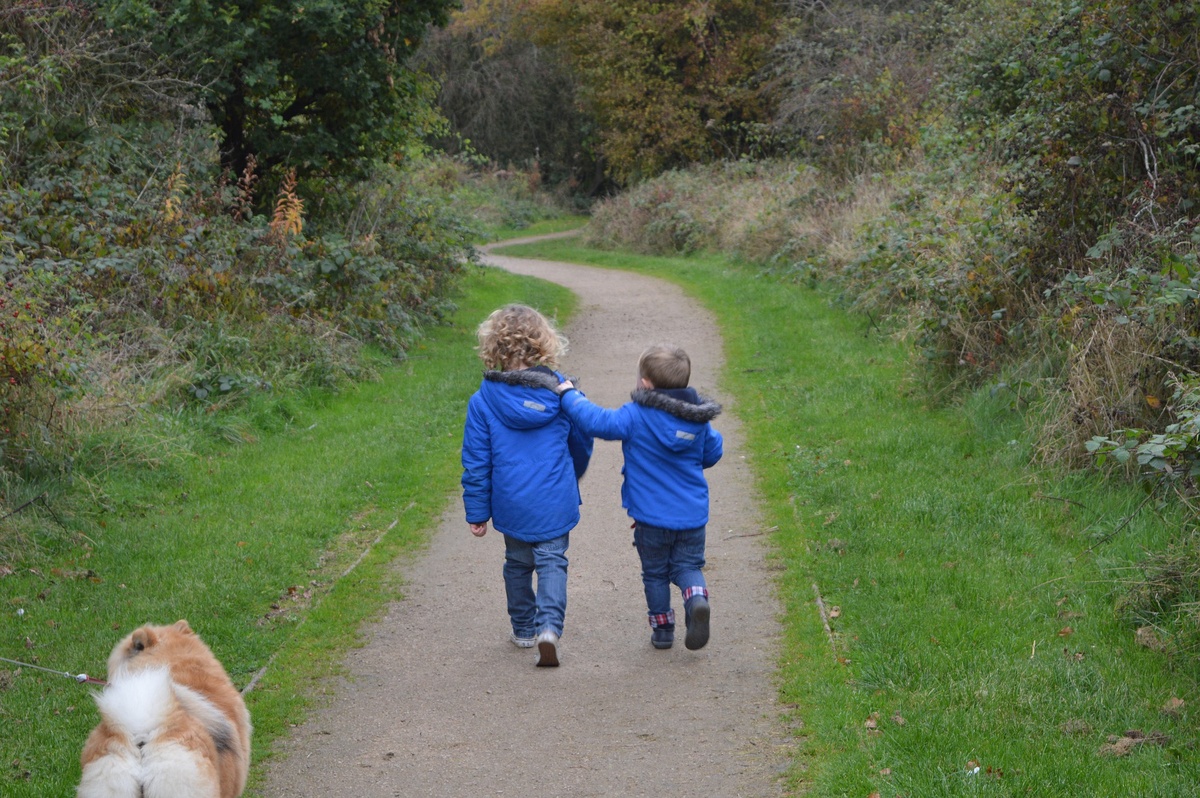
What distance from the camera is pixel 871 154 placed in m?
20.2

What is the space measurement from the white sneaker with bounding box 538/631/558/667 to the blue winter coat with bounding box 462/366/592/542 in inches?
18.9

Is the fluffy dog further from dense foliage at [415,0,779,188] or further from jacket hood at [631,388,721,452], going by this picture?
dense foliage at [415,0,779,188]

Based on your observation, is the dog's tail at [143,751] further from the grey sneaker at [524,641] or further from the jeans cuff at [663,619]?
the jeans cuff at [663,619]

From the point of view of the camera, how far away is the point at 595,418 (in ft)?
17.8

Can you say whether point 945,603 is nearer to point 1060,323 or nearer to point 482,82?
point 1060,323

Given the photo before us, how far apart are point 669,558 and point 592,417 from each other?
0.85m

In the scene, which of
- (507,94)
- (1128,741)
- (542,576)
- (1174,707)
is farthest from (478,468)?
(507,94)

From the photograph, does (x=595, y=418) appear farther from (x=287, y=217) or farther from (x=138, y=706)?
(x=287, y=217)

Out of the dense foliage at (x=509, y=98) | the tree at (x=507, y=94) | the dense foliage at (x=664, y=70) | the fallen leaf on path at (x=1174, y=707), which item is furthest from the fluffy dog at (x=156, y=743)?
the tree at (x=507, y=94)

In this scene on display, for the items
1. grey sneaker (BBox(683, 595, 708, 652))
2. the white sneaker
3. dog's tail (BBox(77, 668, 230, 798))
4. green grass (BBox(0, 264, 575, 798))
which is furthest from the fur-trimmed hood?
dog's tail (BBox(77, 668, 230, 798))

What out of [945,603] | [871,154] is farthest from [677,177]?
[945,603]

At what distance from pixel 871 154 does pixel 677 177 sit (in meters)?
11.6

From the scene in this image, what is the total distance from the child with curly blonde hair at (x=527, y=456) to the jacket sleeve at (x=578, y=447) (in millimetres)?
12

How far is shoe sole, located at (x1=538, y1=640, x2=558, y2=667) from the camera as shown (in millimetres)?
5578
